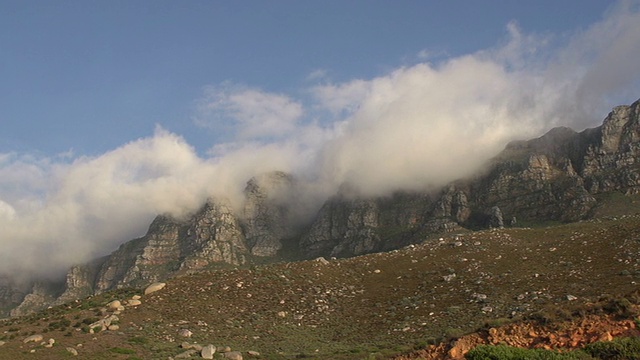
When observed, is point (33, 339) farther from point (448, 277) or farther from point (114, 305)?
point (448, 277)

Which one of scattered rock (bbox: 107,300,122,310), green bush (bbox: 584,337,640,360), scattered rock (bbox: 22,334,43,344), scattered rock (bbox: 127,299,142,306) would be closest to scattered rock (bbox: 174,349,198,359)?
scattered rock (bbox: 22,334,43,344)

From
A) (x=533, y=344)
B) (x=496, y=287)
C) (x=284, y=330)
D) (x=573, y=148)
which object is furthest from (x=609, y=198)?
(x=533, y=344)

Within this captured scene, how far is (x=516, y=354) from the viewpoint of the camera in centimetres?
1769

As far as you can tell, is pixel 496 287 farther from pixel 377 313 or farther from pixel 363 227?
pixel 363 227

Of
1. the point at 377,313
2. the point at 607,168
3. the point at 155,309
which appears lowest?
the point at 377,313

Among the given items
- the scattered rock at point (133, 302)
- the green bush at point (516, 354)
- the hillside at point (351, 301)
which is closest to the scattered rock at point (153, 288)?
the hillside at point (351, 301)

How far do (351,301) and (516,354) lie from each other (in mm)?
31410

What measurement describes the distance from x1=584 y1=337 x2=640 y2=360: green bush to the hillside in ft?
21.8

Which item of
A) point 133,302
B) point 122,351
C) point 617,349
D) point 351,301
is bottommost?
point 351,301

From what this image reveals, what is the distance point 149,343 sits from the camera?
3475 cm

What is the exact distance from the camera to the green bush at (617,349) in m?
16.8

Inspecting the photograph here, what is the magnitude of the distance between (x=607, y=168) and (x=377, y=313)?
136516mm

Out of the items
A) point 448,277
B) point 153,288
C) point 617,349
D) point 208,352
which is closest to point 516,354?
point 617,349

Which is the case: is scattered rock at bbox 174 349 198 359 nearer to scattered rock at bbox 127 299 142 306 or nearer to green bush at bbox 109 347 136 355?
green bush at bbox 109 347 136 355
